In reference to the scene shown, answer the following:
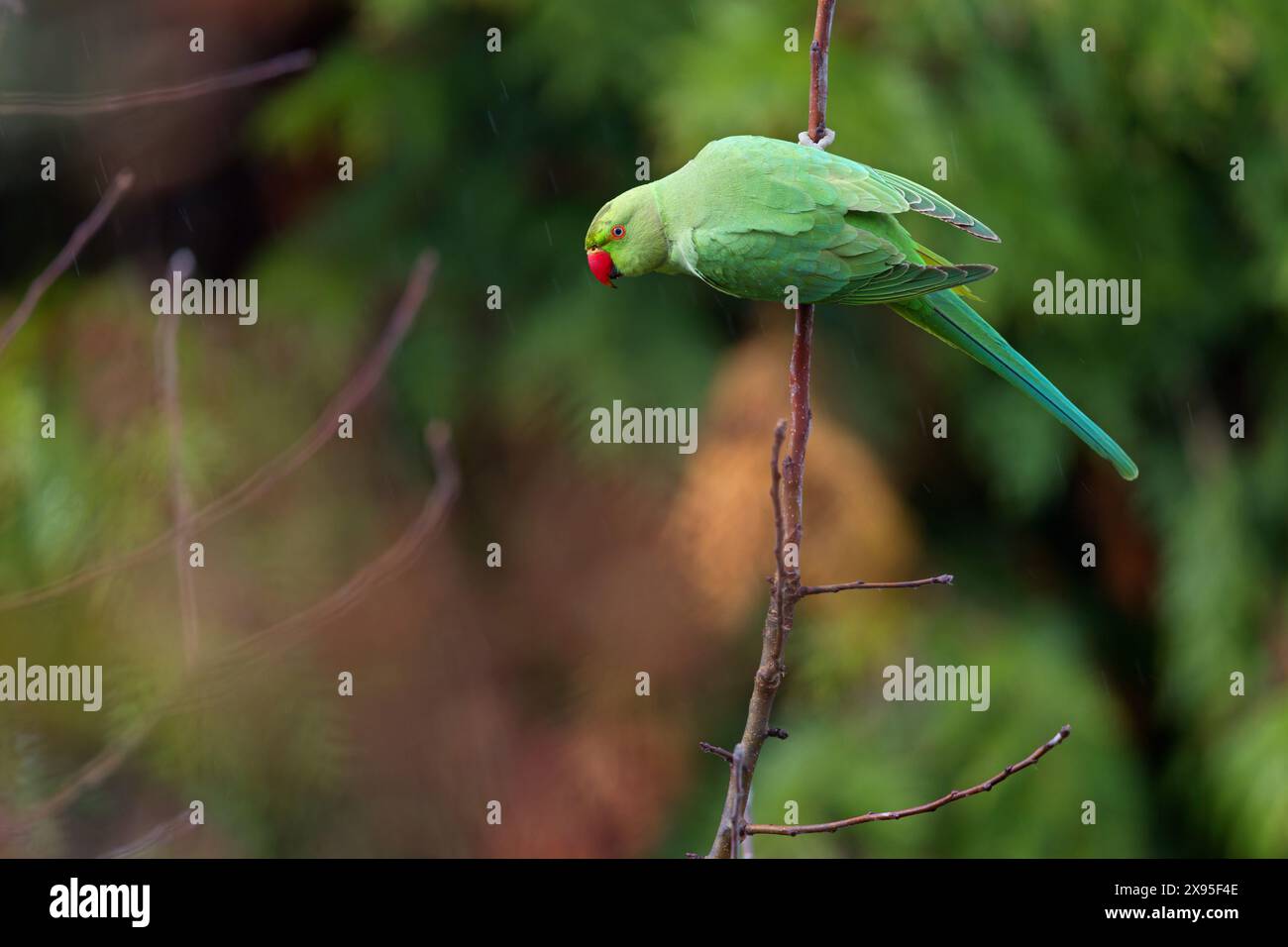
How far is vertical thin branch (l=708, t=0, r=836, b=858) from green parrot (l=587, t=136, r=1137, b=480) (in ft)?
0.54

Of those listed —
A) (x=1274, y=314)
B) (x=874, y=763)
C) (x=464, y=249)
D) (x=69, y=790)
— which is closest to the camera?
(x=69, y=790)

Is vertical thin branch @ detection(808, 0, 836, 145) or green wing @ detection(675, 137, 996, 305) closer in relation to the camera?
vertical thin branch @ detection(808, 0, 836, 145)

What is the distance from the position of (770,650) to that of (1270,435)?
112 inches

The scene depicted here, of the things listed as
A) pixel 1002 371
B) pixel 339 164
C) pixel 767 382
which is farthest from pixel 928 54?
pixel 1002 371

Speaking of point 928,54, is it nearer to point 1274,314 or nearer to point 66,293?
point 1274,314

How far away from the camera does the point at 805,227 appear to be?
1594mm

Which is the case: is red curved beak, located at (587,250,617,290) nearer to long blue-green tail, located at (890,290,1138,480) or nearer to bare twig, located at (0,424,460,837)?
long blue-green tail, located at (890,290,1138,480)

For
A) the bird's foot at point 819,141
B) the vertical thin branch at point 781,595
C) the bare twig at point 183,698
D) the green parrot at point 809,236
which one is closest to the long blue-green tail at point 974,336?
the green parrot at point 809,236

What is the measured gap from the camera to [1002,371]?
5.62ft

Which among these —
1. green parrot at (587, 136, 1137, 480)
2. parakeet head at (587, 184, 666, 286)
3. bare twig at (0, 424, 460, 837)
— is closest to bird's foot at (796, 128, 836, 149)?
green parrot at (587, 136, 1137, 480)

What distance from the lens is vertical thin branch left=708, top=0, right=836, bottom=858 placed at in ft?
4.14

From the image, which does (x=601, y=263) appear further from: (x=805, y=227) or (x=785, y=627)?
(x=785, y=627)

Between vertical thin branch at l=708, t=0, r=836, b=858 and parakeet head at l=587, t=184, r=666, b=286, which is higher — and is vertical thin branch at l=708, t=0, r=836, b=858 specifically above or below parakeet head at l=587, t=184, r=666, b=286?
below

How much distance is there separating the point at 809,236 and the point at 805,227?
0.01 m
